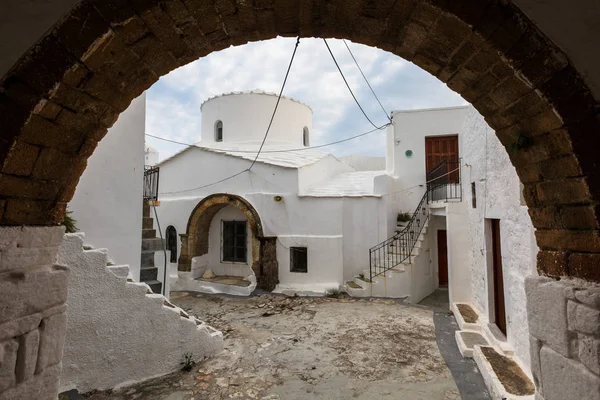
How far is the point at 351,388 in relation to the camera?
4863 mm

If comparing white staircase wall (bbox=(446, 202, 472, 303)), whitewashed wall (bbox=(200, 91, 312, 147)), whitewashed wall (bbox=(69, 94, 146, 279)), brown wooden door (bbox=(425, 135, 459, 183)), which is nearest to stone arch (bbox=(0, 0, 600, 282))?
whitewashed wall (bbox=(69, 94, 146, 279))

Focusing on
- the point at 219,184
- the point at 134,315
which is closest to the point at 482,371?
the point at 134,315

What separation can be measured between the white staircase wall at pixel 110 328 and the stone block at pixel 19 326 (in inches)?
102

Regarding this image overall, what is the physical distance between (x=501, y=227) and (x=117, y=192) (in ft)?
19.8

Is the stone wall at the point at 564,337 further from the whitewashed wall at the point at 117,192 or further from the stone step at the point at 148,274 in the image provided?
the stone step at the point at 148,274

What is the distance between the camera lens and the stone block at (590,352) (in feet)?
4.71

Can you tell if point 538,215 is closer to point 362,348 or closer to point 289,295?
point 362,348

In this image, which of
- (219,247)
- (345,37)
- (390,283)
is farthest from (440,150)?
(345,37)

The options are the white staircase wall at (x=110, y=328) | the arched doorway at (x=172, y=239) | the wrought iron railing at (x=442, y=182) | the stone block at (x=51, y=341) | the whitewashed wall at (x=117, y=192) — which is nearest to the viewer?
the stone block at (x=51, y=341)

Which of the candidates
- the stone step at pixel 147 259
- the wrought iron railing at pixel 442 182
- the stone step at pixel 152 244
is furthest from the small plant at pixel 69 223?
the wrought iron railing at pixel 442 182

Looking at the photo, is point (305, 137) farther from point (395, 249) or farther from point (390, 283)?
point (390, 283)

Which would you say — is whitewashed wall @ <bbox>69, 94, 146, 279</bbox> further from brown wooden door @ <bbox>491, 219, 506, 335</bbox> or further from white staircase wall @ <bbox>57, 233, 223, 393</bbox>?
brown wooden door @ <bbox>491, 219, 506, 335</bbox>

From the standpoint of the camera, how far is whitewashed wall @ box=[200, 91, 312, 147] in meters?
15.0

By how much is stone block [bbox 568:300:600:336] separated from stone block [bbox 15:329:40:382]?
276 cm
